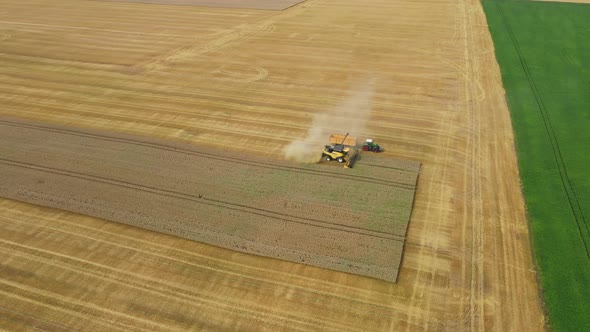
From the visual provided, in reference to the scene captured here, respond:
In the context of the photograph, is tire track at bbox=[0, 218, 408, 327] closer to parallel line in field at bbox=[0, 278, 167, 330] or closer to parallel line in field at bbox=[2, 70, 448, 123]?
parallel line in field at bbox=[0, 278, 167, 330]

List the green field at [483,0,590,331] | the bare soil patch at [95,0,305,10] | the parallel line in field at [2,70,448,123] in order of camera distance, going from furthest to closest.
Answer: the bare soil patch at [95,0,305,10] → the parallel line in field at [2,70,448,123] → the green field at [483,0,590,331]

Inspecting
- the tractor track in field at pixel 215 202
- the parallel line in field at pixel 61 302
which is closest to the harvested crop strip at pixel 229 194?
the tractor track in field at pixel 215 202

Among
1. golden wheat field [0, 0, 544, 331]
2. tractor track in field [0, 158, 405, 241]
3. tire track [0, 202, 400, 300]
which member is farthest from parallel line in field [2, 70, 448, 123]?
tire track [0, 202, 400, 300]

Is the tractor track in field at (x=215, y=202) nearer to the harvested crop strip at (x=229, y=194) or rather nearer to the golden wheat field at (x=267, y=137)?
the harvested crop strip at (x=229, y=194)

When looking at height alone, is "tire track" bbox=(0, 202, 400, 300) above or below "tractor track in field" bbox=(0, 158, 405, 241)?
below

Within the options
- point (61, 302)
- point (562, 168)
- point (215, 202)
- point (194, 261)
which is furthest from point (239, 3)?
point (61, 302)

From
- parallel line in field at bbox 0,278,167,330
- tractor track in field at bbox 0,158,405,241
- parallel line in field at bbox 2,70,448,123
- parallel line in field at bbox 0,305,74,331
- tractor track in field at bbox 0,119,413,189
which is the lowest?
parallel line in field at bbox 0,305,74,331

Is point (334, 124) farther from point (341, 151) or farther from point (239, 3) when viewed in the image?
point (239, 3)

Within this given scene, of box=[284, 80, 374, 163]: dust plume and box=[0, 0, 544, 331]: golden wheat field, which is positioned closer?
box=[0, 0, 544, 331]: golden wheat field

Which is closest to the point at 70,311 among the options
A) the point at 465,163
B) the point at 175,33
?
the point at 465,163
